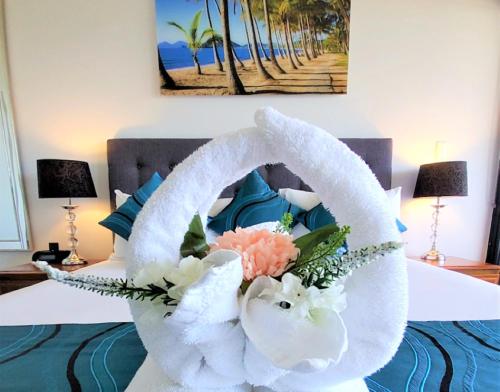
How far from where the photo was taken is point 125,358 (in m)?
0.63

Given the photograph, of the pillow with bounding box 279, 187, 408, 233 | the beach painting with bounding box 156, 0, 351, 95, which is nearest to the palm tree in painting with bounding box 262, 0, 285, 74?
the beach painting with bounding box 156, 0, 351, 95

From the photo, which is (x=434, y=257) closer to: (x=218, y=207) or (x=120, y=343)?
(x=218, y=207)

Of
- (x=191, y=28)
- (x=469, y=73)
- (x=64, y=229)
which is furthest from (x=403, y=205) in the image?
(x=64, y=229)

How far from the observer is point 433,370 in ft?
1.94

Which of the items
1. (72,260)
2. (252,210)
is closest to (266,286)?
(252,210)

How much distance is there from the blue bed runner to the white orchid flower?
369 millimetres

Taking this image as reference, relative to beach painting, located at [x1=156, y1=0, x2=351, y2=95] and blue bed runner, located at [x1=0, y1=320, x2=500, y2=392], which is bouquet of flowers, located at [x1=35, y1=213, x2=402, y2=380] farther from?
beach painting, located at [x1=156, y1=0, x2=351, y2=95]

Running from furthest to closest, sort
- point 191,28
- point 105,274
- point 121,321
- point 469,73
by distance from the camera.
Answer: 1. point 469,73
2. point 191,28
3. point 105,274
4. point 121,321

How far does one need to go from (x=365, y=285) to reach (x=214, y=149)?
260mm

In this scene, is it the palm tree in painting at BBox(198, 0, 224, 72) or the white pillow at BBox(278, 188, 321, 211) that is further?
the palm tree in painting at BBox(198, 0, 224, 72)

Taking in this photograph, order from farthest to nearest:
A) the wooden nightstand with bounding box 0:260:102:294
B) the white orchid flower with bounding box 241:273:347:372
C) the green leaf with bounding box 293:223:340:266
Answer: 1. the wooden nightstand with bounding box 0:260:102:294
2. the green leaf with bounding box 293:223:340:266
3. the white orchid flower with bounding box 241:273:347:372

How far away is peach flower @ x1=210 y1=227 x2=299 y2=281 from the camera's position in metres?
0.34

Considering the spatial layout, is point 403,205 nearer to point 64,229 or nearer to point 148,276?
point 148,276

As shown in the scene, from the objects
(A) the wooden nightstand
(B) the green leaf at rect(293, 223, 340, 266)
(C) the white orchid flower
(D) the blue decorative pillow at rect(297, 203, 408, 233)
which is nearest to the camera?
(C) the white orchid flower
